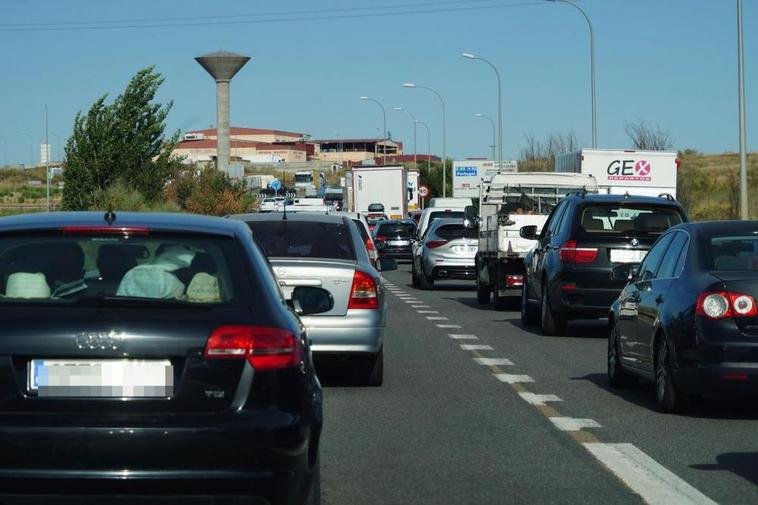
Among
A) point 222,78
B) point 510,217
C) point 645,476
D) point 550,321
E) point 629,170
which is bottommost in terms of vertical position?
point 645,476

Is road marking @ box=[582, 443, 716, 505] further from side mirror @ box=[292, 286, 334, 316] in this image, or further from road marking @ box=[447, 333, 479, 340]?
road marking @ box=[447, 333, 479, 340]

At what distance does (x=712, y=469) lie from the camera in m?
8.82

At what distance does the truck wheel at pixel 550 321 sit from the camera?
762 inches

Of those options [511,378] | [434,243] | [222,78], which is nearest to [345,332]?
[511,378]

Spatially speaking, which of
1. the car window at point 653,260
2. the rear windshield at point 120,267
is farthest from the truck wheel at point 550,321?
the rear windshield at point 120,267

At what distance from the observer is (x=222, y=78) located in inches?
2778

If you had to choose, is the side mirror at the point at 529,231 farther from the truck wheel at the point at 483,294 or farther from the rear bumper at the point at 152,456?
the rear bumper at the point at 152,456

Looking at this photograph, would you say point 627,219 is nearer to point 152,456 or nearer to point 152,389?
point 152,389

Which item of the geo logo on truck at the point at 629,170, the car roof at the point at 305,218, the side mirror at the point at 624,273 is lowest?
the side mirror at the point at 624,273

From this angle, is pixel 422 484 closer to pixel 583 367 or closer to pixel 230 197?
pixel 583 367

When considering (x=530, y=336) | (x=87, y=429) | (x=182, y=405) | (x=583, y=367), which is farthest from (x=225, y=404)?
(x=530, y=336)

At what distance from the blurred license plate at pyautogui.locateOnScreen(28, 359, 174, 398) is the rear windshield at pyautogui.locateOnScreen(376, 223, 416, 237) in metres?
42.9

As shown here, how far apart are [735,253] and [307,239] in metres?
4.24

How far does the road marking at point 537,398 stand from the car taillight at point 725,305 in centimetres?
196
